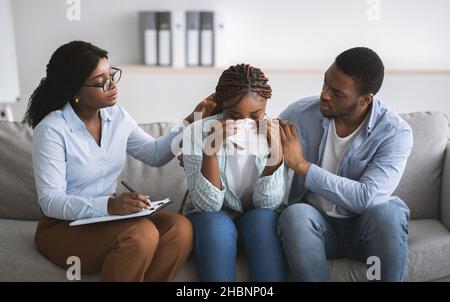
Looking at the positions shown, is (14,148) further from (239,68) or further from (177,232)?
(239,68)

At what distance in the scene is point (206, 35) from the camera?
306 centimetres

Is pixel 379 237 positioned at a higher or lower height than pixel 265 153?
lower

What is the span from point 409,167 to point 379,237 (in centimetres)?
55

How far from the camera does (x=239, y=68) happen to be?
155 cm

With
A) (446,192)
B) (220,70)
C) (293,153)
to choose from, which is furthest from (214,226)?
(220,70)

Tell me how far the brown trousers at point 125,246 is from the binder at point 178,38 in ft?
5.42

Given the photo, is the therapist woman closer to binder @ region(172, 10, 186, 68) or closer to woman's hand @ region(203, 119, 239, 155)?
woman's hand @ region(203, 119, 239, 155)

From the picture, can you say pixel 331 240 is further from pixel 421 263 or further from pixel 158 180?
pixel 158 180

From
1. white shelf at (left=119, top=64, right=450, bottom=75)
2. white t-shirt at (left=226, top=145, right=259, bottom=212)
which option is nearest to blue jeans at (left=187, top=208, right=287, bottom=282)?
white t-shirt at (left=226, top=145, right=259, bottom=212)

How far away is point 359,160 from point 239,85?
18.3 inches

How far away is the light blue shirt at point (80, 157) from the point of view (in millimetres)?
1513

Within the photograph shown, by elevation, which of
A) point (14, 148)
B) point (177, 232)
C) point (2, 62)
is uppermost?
point (2, 62)

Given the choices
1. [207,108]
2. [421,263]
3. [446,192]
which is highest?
[207,108]

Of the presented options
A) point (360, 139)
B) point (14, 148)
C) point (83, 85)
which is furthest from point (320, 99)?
point (14, 148)
